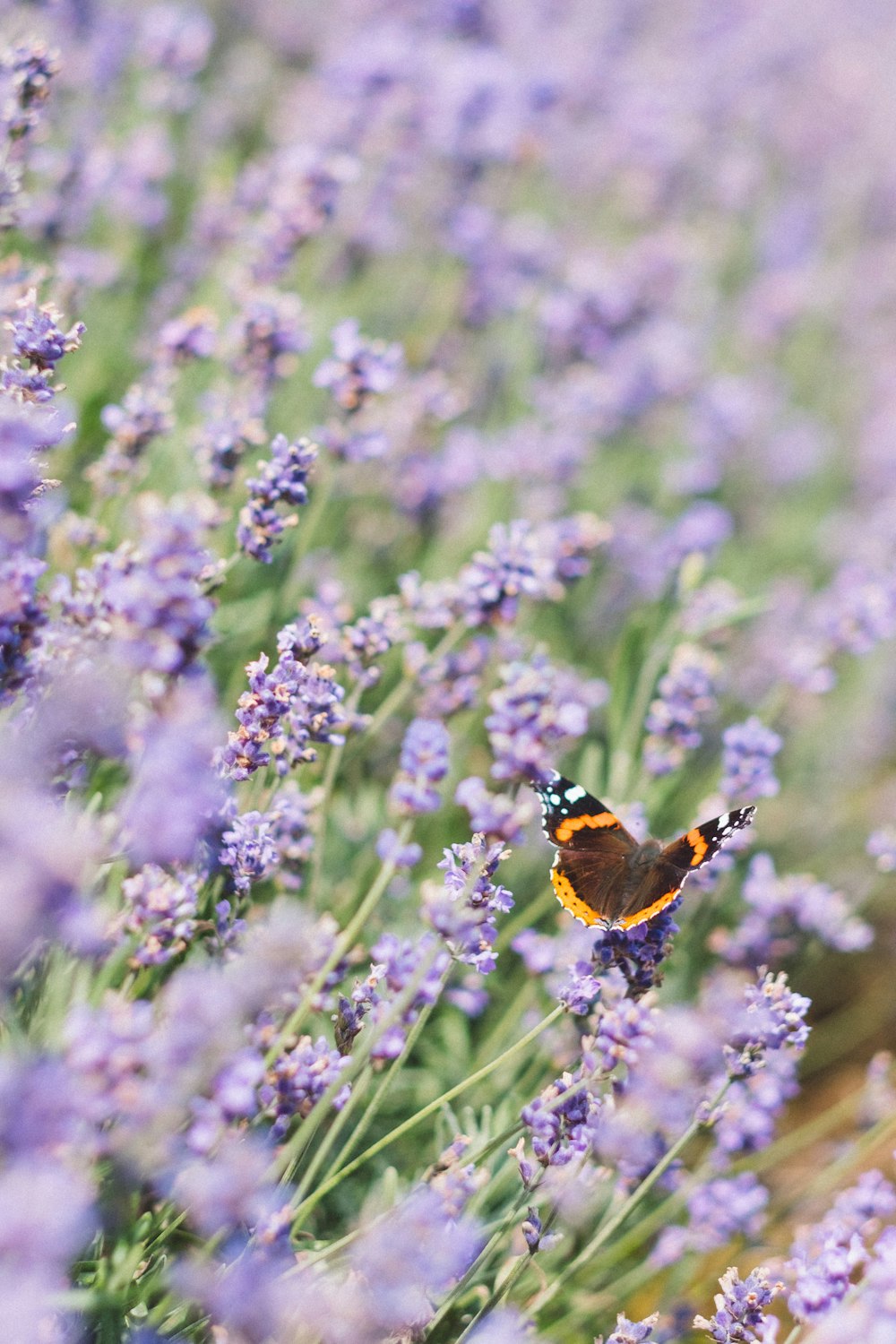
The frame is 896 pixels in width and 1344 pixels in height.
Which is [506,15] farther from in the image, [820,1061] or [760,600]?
[820,1061]

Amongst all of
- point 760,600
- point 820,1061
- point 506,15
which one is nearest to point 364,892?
point 760,600

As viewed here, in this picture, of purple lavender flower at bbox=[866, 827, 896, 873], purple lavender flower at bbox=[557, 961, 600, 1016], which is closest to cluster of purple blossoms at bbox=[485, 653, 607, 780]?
purple lavender flower at bbox=[557, 961, 600, 1016]

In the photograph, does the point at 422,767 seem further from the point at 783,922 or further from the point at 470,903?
the point at 783,922

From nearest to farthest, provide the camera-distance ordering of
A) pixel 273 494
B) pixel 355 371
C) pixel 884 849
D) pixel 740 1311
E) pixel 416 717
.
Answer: pixel 740 1311, pixel 273 494, pixel 355 371, pixel 884 849, pixel 416 717

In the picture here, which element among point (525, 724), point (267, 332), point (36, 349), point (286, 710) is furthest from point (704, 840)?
point (267, 332)

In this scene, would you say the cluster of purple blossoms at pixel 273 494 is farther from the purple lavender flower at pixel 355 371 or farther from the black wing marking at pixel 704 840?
the black wing marking at pixel 704 840

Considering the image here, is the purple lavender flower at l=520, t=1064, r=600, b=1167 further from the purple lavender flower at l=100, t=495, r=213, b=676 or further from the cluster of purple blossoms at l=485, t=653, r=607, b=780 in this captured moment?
the purple lavender flower at l=100, t=495, r=213, b=676
